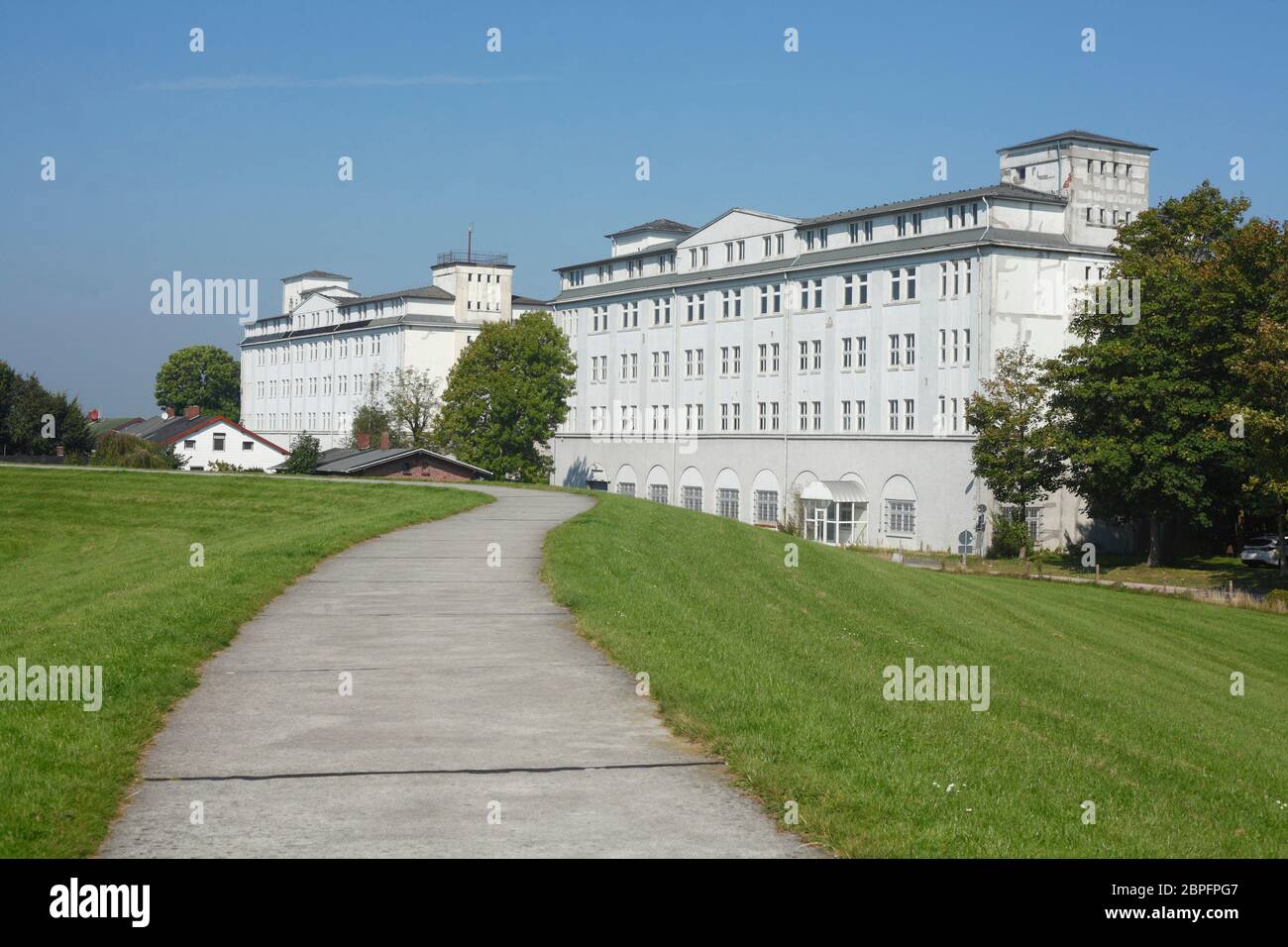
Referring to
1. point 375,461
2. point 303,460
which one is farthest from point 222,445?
point 375,461

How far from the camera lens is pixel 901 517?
7656cm

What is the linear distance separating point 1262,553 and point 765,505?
30.8 metres

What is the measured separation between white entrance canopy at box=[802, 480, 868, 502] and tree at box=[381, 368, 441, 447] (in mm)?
50369

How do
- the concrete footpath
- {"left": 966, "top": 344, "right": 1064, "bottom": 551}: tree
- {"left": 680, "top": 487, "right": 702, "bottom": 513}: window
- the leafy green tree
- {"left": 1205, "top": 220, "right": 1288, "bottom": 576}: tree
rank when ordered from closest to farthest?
the concrete footpath < {"left": 1205, "top": 220, "right": 1288, "bottom": 576}: tree < {"left": 966, "top": 344, "right": 1064, "bottom": 551}: tree < the leafy green tree < {"left": 680, "top": 487, "right": 702, "bottom": 513}: window

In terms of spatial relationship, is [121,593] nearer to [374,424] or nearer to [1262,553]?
[1262,553]

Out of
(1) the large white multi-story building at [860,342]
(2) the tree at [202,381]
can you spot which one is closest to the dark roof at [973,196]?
(1) the large white multi-story building at [860,342]

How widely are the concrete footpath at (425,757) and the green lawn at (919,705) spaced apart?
0.56 m

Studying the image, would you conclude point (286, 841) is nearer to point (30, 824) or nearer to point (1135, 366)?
point (30, 824)

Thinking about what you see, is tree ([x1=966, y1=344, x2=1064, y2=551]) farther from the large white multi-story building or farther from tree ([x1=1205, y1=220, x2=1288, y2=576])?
tree ([x1=1205, y1=220, x2=1288, y2=576])

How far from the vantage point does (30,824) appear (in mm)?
7789

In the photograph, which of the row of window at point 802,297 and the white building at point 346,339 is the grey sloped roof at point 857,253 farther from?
the white building at point 346,339

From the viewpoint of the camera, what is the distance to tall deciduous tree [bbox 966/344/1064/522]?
66.2 meters

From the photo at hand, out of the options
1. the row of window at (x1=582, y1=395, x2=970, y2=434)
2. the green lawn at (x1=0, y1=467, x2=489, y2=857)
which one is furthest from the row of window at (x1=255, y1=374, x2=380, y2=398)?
the green lawn at (x1=0, y1=467, x2=489, y2=857)
